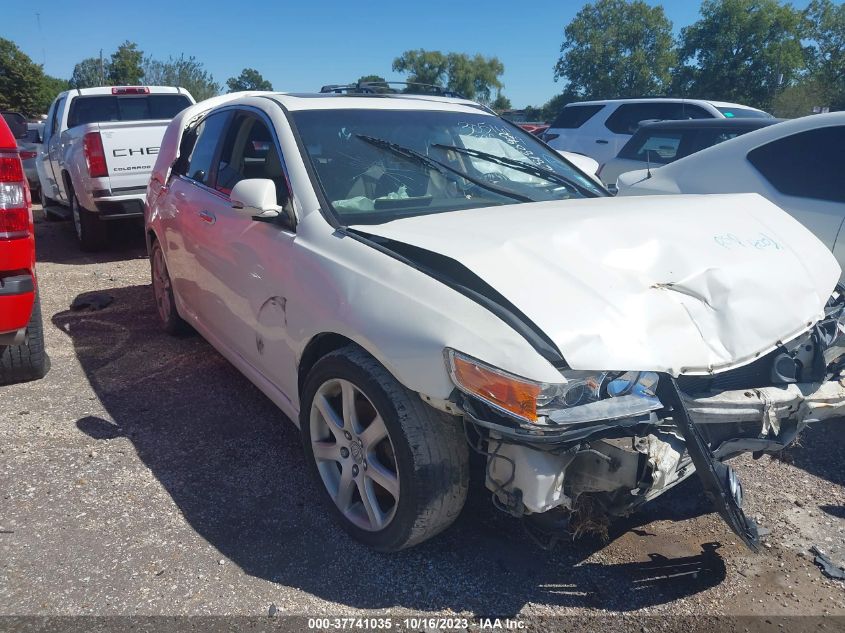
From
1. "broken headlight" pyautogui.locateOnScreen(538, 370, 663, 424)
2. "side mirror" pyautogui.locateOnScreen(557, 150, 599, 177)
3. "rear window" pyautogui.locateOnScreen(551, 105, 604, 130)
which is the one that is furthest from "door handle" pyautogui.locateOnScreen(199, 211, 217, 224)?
"rear window" pyautogui.locateOnScreen(551, 105, 604, 130)

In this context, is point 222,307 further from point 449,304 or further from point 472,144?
point 449,304

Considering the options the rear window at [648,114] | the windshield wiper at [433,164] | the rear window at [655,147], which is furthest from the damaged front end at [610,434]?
the rear window at [648,114]

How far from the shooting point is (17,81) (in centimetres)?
4297

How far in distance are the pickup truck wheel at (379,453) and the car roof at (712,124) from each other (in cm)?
551

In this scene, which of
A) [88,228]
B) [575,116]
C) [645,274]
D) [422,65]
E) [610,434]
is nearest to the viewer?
[610,434]

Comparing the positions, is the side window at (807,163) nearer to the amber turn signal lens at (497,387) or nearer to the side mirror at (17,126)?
the amber turn signal lens at (497,387)

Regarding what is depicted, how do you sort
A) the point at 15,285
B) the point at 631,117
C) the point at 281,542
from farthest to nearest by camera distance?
the point at 631,117, the point at 15,285, the point at 281,542

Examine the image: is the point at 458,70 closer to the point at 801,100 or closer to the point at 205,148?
the point at 801,100

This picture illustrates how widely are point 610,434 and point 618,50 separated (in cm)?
7004

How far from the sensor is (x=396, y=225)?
2.76 meters

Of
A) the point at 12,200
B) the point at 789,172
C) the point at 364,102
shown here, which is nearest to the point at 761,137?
the point at 789,172

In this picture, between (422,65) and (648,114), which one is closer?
(648,114)

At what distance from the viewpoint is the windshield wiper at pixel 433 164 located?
332cm

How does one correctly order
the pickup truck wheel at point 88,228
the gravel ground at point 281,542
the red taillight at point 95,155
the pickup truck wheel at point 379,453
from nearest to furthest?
the pickup truck wheel at point 379,453 < the gravel ground at point 281,542 < the red taillight at point 95,155 < the pickup truck wheel at point 88,228
